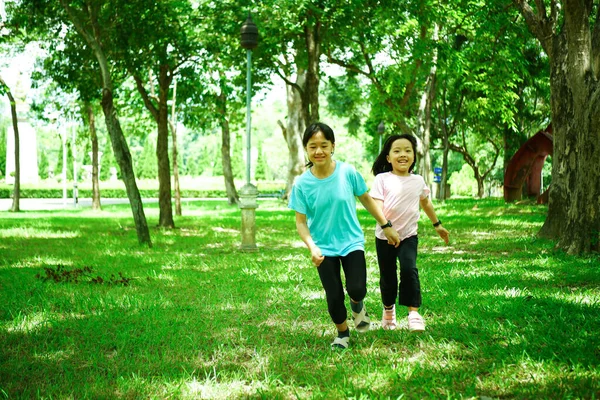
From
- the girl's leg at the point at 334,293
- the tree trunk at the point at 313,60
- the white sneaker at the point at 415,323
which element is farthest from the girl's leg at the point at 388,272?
the tree trunk at the point at 313,60

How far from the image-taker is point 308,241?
4.67 m

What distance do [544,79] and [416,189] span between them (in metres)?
24.4

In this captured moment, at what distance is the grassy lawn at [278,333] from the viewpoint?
388 centimetres

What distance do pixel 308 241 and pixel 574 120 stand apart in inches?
301

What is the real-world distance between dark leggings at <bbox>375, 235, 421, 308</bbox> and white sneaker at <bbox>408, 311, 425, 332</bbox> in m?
0.08

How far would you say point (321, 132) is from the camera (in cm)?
471

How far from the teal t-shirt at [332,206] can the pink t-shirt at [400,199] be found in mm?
570

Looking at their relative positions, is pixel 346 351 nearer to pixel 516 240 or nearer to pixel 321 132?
pixel 321 132

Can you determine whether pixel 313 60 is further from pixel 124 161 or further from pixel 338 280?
pixel 338 280

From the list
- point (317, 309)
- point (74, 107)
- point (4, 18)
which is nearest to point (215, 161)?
point (74, 107)

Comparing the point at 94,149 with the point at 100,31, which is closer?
the point at 100,31

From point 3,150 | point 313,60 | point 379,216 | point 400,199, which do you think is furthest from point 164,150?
point 3,150

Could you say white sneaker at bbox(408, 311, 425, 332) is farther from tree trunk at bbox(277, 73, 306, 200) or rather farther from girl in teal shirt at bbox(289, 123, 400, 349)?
tree trunk at bbox(277, 73, 306, 200)

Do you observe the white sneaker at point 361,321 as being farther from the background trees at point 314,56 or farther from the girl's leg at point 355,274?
the background trees at point 314,56
